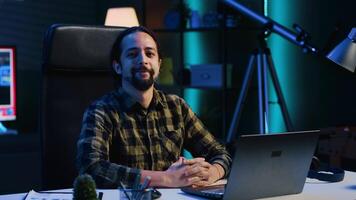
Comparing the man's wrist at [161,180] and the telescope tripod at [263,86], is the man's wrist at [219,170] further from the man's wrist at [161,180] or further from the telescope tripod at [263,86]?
the telescope tripod at [263,86]

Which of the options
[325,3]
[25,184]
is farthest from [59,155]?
[325,3]

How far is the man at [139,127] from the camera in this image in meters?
1.77

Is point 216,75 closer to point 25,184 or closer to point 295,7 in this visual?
point 295,7

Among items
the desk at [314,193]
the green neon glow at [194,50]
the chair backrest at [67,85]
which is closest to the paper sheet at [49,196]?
the desk at [314,193]

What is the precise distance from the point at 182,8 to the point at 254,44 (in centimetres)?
63

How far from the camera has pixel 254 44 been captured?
4.28m

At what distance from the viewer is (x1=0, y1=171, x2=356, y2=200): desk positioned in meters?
1.50

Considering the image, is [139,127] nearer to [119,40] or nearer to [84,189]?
[119,40]

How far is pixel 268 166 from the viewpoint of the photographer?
1400 mm

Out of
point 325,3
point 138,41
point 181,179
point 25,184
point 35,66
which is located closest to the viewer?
point 181,179

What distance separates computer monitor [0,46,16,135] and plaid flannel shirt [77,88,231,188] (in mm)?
2274

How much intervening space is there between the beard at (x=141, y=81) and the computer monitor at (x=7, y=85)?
235cm

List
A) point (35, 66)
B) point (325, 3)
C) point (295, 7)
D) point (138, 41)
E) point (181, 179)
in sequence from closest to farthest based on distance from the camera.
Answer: point (181, 179), point (138, 41), point (325, 3), point (295, 7), point (35, 66)

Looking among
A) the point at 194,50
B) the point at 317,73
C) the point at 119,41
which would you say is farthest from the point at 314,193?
the point at 194,50
